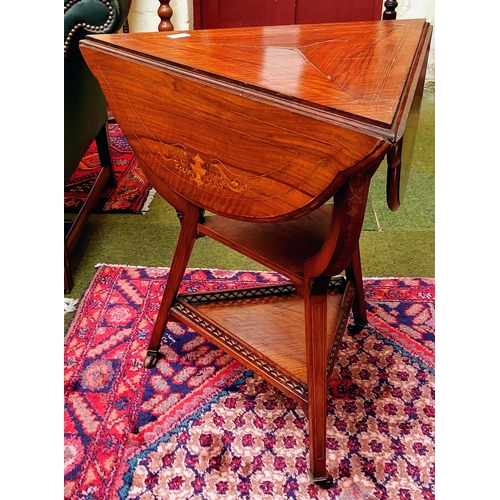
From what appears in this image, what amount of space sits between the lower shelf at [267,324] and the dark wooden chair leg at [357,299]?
28 millimetres

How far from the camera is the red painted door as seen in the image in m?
3.47

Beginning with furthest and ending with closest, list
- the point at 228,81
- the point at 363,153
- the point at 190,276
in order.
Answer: the point at 190,276 < the point at 228,81 < the point at 363,153

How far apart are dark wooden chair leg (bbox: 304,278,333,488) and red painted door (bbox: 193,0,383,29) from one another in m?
2.78

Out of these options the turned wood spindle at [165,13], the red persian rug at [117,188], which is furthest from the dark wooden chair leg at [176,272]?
the turned wood spindle at [165,13]

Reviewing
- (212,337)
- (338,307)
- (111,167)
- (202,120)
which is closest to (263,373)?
(212,337)

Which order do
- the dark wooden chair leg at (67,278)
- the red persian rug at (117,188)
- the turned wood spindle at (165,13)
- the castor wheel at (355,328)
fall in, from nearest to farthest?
1. the castor wheel at (355,328)
2. the dark wooden chair leg at (67,278)
3. the red persian rug at (117,188)
4. the turned wood spindle at (165,13)

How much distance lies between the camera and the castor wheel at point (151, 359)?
1.55 m

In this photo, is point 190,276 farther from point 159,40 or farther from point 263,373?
point 159,40

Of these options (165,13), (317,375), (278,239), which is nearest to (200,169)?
(278,239)

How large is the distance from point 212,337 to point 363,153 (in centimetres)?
73

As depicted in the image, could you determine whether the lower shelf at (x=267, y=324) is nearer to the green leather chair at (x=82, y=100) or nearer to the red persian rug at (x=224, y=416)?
the red persian rug at (x=224, y=416)

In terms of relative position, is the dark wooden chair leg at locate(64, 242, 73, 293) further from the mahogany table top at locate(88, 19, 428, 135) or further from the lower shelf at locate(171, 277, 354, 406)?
the mahogany table top at locate(88, 19, 428, 135)

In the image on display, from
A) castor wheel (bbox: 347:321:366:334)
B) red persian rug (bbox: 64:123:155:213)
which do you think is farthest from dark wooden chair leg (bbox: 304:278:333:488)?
red persian rug (bbox: 64:123:155:213)

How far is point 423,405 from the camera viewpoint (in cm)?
144
